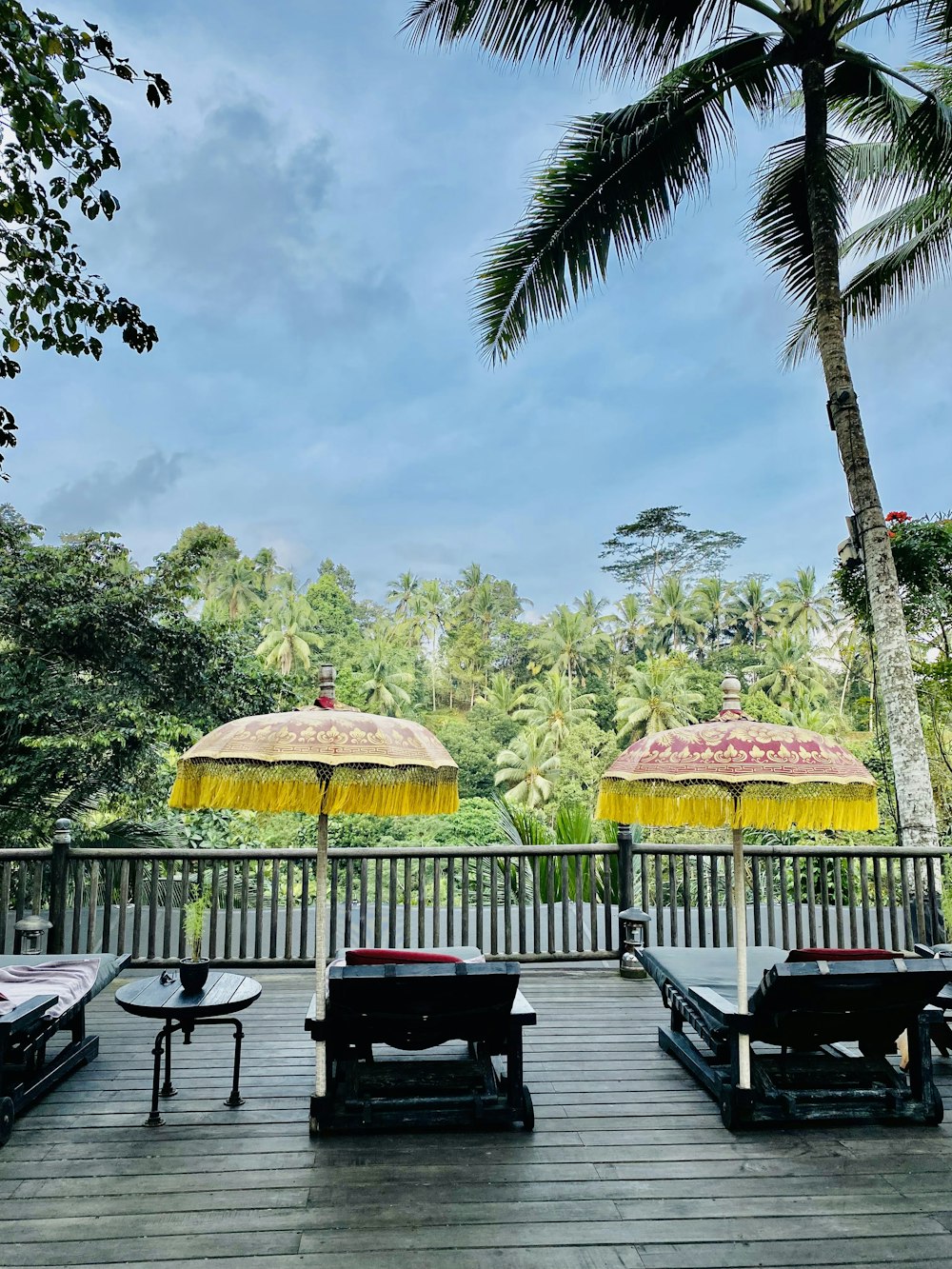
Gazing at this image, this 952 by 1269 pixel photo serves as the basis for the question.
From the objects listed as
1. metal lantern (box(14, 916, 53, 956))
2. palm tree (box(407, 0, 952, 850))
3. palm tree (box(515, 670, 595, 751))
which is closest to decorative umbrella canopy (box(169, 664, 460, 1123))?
metal lantern (box(14, 916, 53, 956))

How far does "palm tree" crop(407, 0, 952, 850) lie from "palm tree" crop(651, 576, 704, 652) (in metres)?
37.2

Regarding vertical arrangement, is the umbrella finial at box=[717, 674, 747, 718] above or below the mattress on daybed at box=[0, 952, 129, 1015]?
above

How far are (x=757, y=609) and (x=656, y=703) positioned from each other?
53.0 feet

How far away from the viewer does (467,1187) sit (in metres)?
2.77

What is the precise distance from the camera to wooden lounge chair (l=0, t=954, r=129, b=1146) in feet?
10.3

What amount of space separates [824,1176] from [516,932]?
3.40 meters

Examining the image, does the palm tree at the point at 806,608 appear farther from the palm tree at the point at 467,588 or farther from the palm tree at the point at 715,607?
the palm tree at the point at 467,588

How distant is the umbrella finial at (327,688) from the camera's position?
3.51 metres

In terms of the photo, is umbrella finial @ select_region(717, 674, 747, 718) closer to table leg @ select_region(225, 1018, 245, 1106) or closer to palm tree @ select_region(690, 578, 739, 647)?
table leg @ select_region(225, 1018, 245, 1106)

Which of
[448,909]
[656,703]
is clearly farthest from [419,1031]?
[656,703]

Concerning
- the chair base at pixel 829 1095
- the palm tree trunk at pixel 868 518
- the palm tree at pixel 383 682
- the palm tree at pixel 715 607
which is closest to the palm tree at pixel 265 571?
the palm tree at pixel 383 682

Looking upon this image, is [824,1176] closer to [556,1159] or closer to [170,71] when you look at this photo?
[556,1159]

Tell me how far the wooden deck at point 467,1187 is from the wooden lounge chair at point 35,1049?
0.09 m

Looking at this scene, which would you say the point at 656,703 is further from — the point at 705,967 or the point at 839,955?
the point at 839,955
